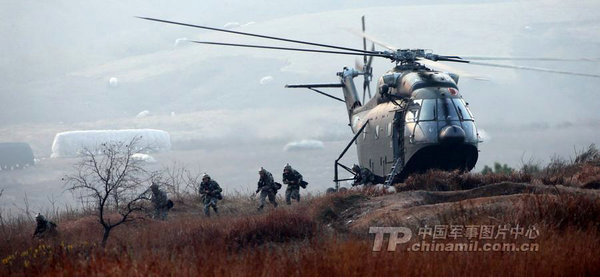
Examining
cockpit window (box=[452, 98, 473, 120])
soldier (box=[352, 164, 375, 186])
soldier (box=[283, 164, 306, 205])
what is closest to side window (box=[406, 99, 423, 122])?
cockpit window (box=[452, 98, 473, 120])

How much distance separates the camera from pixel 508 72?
359 feet

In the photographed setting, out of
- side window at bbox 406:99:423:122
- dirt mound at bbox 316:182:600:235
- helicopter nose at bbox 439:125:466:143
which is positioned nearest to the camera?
dirt mound at bbox 316:182:600:235

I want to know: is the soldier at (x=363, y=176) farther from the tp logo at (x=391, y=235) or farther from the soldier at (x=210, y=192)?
the tp logo at (x=391, y=235)

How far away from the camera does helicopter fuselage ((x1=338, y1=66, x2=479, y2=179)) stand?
910 inches

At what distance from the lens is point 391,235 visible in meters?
13.7

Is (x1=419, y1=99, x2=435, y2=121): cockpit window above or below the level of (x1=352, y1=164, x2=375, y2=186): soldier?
above

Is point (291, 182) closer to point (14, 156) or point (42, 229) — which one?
point (42, 229)

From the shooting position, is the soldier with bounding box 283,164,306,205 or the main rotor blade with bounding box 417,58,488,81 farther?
the soldier with bounding box 283,164,306,205

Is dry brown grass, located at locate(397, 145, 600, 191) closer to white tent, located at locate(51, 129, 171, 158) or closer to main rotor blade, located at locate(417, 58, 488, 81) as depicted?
main rotor blade, located at locate(417, 58, 488, 81)

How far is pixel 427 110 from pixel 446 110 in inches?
20.6

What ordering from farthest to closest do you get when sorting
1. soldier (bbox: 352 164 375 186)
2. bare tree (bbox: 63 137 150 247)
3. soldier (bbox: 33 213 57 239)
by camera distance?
1. soldier (bbox: 352 164 375 186)
2. soldier (bbox: 33 213 57 239)
3. bare tree (bbox: 63 137 150 247)

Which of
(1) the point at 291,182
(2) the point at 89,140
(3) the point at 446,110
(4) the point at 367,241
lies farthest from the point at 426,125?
(2) the point at 89,140

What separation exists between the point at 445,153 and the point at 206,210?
8.03 meters

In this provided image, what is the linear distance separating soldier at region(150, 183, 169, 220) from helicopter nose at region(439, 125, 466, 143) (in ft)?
30.4
